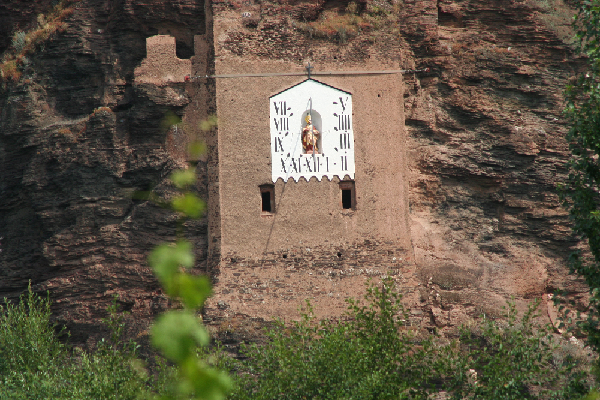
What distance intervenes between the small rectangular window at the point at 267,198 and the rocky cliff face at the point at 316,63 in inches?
54.1

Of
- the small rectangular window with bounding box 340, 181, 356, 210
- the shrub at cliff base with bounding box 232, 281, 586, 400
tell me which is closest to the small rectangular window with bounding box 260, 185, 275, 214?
the small rectangular window with bounding box 340, 181, 356, 210

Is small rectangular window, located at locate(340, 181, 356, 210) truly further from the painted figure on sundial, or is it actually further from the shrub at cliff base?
the shrub at cliff base

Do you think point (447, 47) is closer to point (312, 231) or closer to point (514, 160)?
point (514, 160)

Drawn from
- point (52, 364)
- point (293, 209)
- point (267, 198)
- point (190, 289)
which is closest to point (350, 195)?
point (293, 209)

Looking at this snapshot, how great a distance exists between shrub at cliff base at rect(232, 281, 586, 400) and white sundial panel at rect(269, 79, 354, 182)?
286 cm

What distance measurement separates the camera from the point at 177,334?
3.32 m

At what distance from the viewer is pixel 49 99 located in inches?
790

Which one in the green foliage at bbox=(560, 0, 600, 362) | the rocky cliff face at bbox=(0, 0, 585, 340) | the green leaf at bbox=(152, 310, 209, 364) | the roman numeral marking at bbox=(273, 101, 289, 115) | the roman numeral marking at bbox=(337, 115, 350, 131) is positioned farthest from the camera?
the rocky cliff face at bbox=(0, 0, 585, 340)

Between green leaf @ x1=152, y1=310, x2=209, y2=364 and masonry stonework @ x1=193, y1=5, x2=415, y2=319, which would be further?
masonry stonework @ x1=193, y1=5, x2=415, y2=319

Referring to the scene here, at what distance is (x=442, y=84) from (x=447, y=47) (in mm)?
877

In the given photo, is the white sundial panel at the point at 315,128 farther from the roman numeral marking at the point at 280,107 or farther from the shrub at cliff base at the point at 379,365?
the shrub at cliff base at the point at 379,365

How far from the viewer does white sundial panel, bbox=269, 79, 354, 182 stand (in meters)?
17.9

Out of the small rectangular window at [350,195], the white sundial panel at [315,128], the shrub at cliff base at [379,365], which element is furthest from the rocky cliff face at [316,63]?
the shrub at cliff base at [379,365]

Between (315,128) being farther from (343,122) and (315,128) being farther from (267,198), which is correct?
(267,198)
